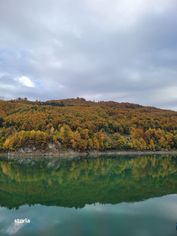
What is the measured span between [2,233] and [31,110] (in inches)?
4705

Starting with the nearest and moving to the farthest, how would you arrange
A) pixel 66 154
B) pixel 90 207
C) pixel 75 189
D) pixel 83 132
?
1. pixel 90 207
2. pixel 75 189
3. pixel 66 154
4. pixel 83 132

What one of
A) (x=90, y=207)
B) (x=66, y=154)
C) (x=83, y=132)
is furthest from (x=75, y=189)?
(x=83, y=132)

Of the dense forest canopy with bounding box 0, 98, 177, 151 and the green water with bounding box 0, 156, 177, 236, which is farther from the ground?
the dense forest canopy with bounding box 0, 98, 177, 151

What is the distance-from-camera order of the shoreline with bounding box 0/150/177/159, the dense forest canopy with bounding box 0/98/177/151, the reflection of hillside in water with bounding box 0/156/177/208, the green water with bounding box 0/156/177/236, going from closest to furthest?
the green water with bounding box 0/156/177/236 < the reflection of hillside in water with bounding box 0/156/177/208 < the shoreline with bounding box 0/150/177/159 < the dense forest canopy with bounding box 0/98/177/151

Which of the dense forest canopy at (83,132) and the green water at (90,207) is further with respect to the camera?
the dense forest canopy at (83,132)

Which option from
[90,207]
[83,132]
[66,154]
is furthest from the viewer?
[83,132]

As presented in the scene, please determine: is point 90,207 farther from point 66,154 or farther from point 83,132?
point 83,132

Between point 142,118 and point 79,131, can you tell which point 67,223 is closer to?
point 79,131

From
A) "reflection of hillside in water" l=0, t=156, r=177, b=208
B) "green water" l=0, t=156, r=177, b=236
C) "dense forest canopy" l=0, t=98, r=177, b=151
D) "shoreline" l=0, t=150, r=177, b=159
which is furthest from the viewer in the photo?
"dense forest canopy" l=0, t=98, r=177, b=151

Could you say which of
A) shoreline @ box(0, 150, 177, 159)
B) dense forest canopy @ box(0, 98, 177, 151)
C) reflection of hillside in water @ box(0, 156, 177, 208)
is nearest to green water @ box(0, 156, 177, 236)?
reflection of hillside in water @ box(0, 156, 177, 208)

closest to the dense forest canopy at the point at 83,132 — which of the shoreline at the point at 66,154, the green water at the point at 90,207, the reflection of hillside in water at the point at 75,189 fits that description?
the shoreline at the point at 66,154

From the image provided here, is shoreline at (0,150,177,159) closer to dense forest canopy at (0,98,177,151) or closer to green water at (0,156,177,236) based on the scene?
dense forest canopy at (0,98,177,151)

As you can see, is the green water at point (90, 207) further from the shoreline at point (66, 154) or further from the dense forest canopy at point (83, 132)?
the dense forest canopy at point (83, 132)

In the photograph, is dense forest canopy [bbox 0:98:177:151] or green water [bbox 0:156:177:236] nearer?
green water [bbox 0:156:177:236]
